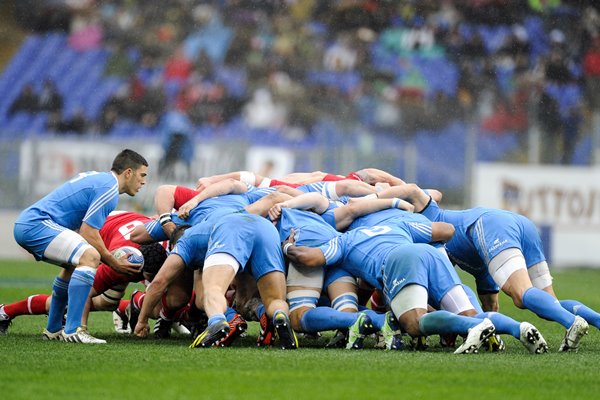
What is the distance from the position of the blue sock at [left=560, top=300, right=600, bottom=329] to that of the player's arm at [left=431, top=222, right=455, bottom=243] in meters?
0.98

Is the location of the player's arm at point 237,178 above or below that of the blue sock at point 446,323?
above

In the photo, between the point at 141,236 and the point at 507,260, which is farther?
the point at 141,236

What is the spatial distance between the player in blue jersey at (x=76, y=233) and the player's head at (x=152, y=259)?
0.88ft

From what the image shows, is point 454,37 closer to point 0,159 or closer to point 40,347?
point 0,159

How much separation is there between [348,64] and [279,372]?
56.6 ft

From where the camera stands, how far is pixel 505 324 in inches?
263

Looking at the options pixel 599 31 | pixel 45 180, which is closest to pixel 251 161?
pixel 45 180

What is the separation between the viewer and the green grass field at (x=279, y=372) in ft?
16.7

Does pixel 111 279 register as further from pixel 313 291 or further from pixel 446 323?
pixel 446 323

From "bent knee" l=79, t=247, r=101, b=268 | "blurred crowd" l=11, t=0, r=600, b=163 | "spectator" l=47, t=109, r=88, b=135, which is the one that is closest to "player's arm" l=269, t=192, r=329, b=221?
"bent knee" l=79, t=247, r=101, b=268

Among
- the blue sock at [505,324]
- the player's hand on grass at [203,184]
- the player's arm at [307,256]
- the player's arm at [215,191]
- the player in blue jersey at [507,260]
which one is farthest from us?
the player's hand on grass at [203,184]

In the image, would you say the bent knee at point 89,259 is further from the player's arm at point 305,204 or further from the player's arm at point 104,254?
the player's arm at point 305,204

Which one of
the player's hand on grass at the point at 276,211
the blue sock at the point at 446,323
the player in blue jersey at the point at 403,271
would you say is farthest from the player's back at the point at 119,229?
the blue sock at the point at 446,323

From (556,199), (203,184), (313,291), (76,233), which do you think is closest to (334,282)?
(313,291)
